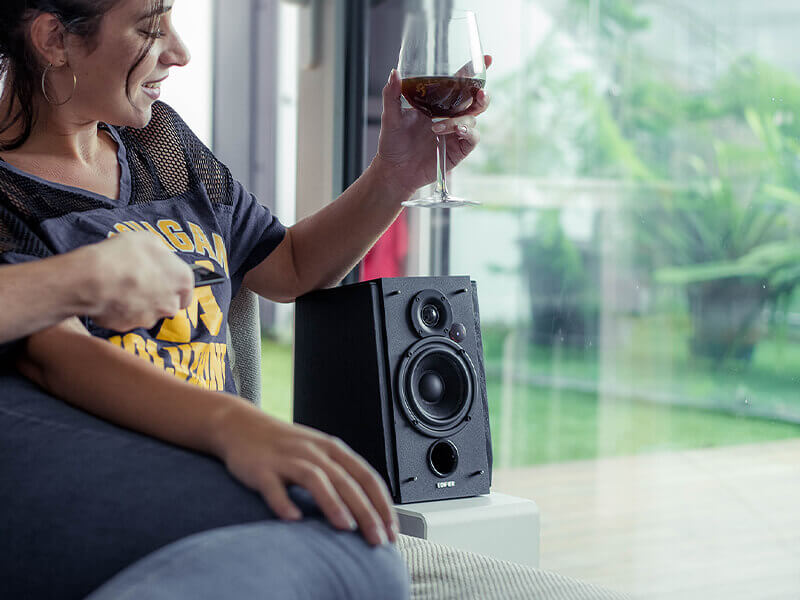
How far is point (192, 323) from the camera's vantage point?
125 centimetres

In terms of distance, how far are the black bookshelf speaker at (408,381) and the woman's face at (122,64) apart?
438 mm

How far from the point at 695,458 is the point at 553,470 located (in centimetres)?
78

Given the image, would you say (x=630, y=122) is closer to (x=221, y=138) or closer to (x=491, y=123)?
(x=491, y=123)

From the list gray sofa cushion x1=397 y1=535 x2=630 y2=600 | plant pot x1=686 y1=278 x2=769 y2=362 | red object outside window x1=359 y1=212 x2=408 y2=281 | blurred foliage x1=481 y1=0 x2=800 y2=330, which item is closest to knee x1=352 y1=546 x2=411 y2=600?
gray sofa cushion x1=397 y1=535 x2=630 y2=600

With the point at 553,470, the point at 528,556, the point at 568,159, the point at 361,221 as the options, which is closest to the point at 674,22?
the point at 568,159

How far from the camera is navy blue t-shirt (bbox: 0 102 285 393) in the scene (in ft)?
3.76

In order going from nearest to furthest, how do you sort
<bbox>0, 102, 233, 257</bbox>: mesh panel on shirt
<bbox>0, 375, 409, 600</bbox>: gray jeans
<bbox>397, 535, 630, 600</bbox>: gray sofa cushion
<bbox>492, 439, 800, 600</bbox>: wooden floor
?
<bbox>0, 375, 409, 600</bbox>: gray jeans
<bbox>397, 535, 630, 600</bbox>: gray sofa cushion
<bbox>0, 102, 233, 257</bbox>: mesh panel on shirt
<bbox>492, 439, 800, 600</bbox>: wooden floor

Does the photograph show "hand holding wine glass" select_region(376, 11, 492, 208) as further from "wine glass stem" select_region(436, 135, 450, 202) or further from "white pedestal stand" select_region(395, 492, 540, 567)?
"white pedestal stand" select_region(395, 492, 540, 567)

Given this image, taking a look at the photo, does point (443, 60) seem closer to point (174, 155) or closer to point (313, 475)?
point (174, 155)

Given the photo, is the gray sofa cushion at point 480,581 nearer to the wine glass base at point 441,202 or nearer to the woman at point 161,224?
the woman at point 161,224

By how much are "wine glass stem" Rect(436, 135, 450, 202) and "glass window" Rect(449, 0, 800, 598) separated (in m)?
1.50

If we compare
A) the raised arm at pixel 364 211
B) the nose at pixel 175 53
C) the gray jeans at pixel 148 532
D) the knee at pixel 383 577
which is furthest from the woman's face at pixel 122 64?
the knee at pixel 383 577

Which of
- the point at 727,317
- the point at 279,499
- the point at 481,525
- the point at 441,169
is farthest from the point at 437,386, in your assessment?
the point at 727,317

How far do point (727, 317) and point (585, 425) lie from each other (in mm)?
779
